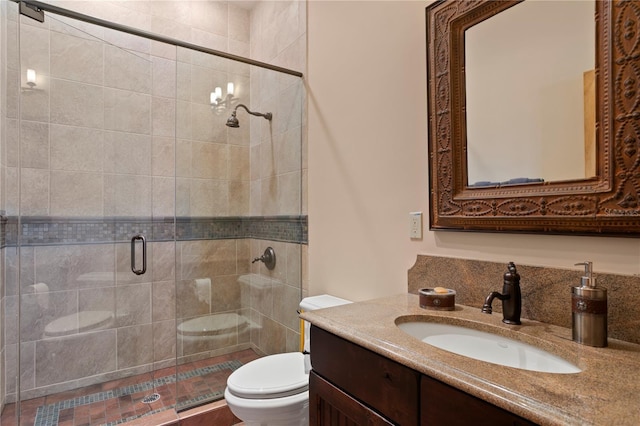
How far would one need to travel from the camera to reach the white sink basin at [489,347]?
2.89 ft

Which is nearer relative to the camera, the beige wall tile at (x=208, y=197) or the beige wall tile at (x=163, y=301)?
the beige wall tile at (x=208, y=197)

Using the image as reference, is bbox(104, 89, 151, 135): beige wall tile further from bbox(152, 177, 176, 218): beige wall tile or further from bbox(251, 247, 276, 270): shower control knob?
bbox(251, 247, 276, 270): shower control knob

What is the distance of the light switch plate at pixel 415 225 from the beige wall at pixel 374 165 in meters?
0.02

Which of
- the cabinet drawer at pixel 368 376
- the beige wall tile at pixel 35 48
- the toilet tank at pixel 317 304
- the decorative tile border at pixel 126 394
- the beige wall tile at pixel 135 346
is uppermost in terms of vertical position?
the beige wall tile at pixel 35 48

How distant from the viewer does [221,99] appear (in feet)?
7.77

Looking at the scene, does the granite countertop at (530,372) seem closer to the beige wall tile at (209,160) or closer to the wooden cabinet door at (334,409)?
the wooden cabinet door at (334,409)

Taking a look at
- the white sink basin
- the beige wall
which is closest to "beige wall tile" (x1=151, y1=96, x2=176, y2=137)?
the beige wall

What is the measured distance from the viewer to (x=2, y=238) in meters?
1.87

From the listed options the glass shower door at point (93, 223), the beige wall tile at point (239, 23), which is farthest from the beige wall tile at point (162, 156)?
the beige wall tile at point (239, 23)

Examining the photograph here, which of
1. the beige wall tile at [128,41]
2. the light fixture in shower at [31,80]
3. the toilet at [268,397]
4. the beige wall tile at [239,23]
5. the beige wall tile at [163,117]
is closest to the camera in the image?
the toilet at [268,397]

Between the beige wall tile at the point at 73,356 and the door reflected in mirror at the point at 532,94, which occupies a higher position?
the door reflected in mirror at the point at 532,94

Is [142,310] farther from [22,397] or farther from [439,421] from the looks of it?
[439,421]

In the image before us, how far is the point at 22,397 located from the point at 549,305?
2.80m

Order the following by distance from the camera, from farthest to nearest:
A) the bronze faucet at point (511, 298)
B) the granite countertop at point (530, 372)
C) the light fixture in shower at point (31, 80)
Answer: the light fixture in shower at point (31, 80), the bronze faucet at point (511, 298), the granite countertop at point (530, 372)
